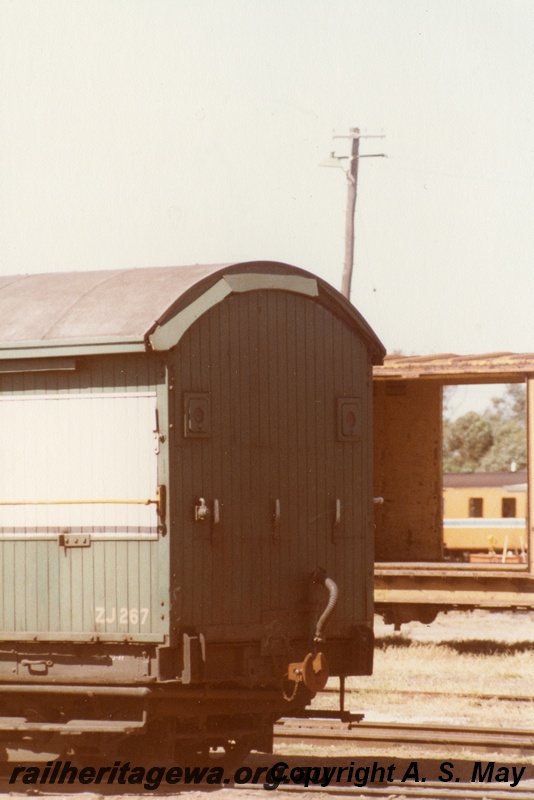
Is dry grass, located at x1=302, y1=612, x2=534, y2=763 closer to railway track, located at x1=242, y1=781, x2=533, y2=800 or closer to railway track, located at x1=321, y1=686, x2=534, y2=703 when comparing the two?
railway track, located at x1=321, y1=686, x2=534, y2=703

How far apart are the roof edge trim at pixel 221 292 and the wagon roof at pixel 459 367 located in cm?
707

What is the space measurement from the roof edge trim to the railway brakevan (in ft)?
0.04

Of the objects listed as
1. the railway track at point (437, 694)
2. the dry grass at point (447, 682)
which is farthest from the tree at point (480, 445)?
the railway track at point (437, 694)

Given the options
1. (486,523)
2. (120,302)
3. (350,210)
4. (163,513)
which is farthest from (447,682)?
(486,523)

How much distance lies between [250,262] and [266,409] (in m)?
1.06

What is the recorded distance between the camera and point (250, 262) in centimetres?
966

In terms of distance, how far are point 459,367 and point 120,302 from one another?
325 inches

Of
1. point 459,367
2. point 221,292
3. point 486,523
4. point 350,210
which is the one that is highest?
point 350,210

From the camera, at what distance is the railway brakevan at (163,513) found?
29.5ft

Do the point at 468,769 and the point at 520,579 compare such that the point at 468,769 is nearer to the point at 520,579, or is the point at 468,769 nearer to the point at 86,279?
the point at 86,279

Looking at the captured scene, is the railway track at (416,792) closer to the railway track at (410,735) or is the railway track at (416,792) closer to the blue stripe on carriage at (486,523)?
the railway track at (410,735)

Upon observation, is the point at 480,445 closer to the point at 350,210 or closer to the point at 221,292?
the point at 350,210

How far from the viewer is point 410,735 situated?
11.7m

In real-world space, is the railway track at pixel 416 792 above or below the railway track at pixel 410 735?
above
